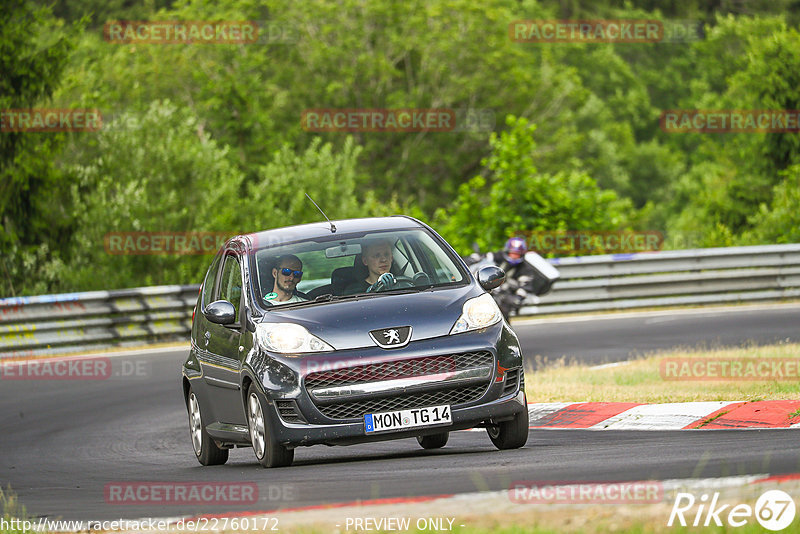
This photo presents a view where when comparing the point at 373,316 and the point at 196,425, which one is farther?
the point at 196,425

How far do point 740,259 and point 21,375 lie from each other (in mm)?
13312

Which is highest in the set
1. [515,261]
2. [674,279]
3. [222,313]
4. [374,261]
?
[374,261]

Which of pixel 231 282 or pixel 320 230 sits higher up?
pixel 320 230

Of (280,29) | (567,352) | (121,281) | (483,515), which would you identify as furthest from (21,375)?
(280,29)

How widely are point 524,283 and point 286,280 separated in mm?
7779

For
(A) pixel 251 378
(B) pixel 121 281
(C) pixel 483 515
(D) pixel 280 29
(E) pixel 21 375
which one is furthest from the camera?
(D) pixel 280 29

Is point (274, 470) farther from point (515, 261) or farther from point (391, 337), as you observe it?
point (515, 261)

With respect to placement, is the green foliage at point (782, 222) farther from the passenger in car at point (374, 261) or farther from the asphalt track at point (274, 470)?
the passenger in car at point (374, 261)

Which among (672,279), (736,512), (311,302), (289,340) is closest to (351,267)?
(311,302)

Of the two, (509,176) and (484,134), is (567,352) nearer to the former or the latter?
(509,176)

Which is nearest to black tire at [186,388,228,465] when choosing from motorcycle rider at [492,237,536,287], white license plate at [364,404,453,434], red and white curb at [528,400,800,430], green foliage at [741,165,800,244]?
white license plate at [364,404,453,434]

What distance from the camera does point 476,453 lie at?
881cm

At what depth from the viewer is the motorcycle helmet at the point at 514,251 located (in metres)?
16.3

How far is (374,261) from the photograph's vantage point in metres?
9.24
